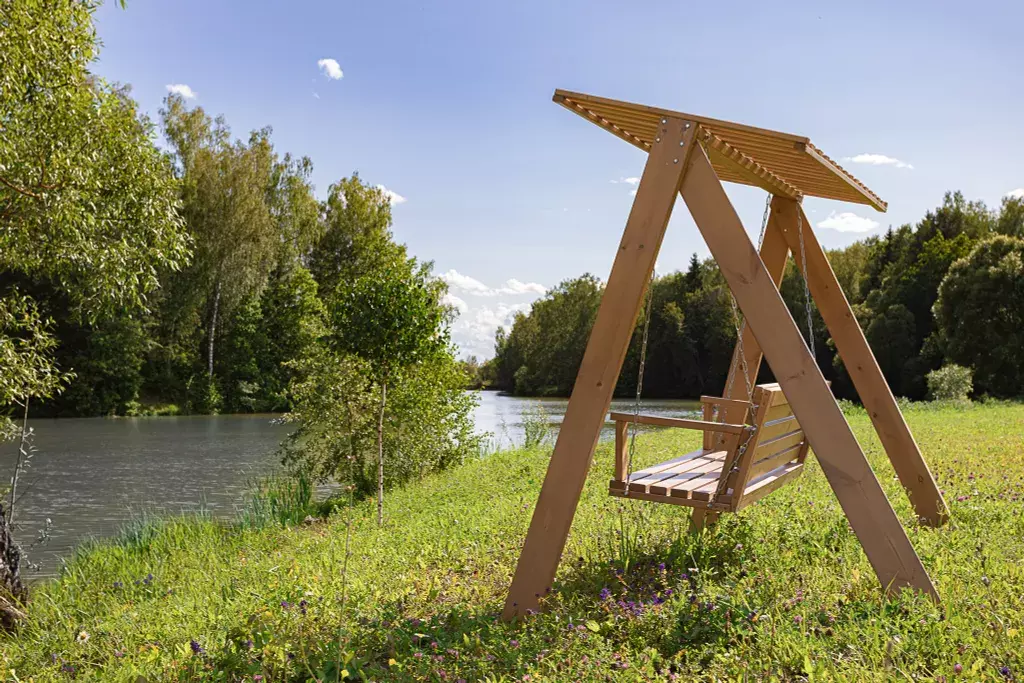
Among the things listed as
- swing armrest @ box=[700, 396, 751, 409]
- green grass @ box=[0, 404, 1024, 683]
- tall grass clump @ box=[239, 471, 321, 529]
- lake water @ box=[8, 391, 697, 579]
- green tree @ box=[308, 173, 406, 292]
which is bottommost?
lake water @ box=[8, 391, 697, 579]

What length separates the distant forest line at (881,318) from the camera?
33.1 meters

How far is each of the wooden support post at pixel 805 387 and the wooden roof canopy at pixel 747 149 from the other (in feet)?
0.84

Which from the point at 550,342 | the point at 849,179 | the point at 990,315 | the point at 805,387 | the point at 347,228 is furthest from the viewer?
the point at 550,342

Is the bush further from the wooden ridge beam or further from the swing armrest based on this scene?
the swing armrest

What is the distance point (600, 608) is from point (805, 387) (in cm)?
159

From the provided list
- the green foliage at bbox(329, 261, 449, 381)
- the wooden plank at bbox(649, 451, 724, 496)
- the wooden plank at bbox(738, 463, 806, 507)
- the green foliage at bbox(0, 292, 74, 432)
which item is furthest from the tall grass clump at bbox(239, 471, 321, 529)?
the wooden plank at bbox(738, 463, 806, 507)

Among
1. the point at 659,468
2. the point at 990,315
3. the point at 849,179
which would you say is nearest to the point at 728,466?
the point at 659,468

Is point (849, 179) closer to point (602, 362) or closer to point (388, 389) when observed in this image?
point (602, 362)

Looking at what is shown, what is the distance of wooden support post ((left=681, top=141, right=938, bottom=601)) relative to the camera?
3.92 meters

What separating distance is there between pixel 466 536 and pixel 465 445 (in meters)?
8.60

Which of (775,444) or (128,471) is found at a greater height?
(775,444)

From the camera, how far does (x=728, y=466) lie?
4242 millimetres

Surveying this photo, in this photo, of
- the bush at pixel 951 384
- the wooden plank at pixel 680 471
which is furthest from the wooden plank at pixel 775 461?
the bush at pixel 951 384

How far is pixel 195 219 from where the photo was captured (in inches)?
1489
